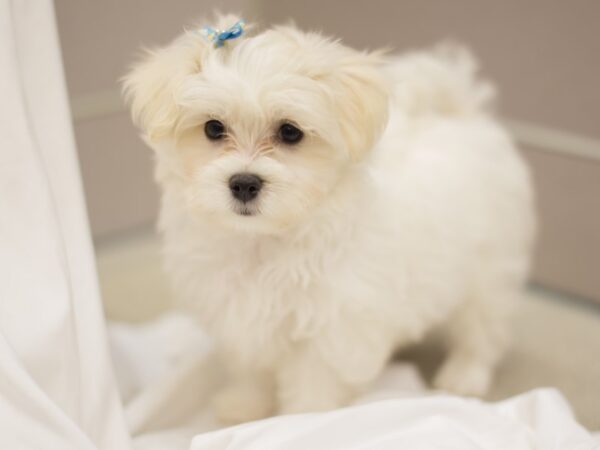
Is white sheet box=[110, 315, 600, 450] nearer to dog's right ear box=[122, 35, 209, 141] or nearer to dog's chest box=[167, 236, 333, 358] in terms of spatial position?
dog's chest box=[167, 236, 333, 358]

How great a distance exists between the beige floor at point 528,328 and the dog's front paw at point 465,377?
54mm

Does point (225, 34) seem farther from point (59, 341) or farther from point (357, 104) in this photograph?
point (59, 341)

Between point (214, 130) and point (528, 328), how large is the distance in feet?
4.92

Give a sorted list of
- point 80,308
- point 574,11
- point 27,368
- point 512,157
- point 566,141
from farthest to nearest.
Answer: point 566,141
point 574,11
point 512,157
point 80,308
point 27,368

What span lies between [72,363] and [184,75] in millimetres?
618

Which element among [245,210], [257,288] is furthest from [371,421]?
[245,210]

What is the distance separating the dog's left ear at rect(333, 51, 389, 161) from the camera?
1.49 meters

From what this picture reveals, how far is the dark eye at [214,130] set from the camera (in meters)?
1.53

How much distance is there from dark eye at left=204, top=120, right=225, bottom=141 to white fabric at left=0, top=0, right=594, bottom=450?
0.28 meters

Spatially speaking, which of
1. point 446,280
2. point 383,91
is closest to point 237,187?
point 383,91

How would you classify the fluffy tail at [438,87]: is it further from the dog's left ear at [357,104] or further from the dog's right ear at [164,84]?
the dog's right ear at [164,84]

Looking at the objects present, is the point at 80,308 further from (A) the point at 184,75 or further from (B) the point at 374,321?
(B) the point at 374,321

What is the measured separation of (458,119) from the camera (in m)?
2.14

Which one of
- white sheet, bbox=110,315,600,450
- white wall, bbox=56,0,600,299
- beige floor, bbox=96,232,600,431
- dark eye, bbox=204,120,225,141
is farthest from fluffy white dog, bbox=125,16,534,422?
white wall, bbox=56,0,600,299
